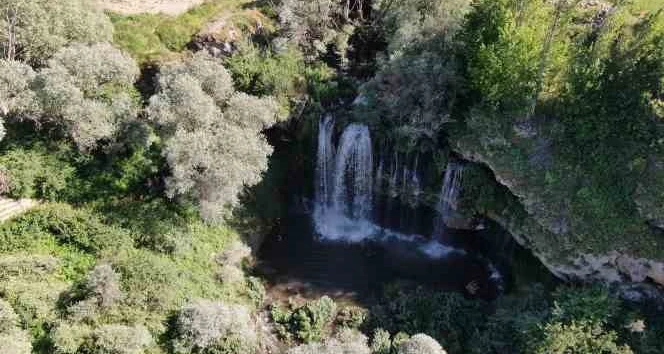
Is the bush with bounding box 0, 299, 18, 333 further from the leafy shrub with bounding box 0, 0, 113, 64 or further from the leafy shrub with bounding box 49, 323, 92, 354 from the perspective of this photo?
the leafy shrub with bounding box 0, 0, 113, 64

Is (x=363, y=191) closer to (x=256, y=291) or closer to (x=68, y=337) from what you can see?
(x=256, y=291)

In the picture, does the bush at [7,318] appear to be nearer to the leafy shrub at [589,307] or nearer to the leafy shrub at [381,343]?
the leafy shrub at [381,343]

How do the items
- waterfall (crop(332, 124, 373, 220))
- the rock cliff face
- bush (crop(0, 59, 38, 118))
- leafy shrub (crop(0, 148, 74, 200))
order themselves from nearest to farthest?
1. the rock cliff face
2. bush (crop(0, 59, 38, 118))
3. leafy shrub (crop(0, 148, 74, 200))
4. waterfall (crop(332, 124, 373, 220))

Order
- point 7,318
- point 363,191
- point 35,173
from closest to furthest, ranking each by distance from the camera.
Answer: point 7,318, point 35,173, point 363,191

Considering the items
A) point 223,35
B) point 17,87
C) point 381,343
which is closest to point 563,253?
point 381,343

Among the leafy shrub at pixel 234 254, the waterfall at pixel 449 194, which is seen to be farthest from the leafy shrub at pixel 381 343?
the waterfall at pixel 449 194

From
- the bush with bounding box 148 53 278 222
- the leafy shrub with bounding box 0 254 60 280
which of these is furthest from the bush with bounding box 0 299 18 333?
the bush with bounding box 148 53 278 222
